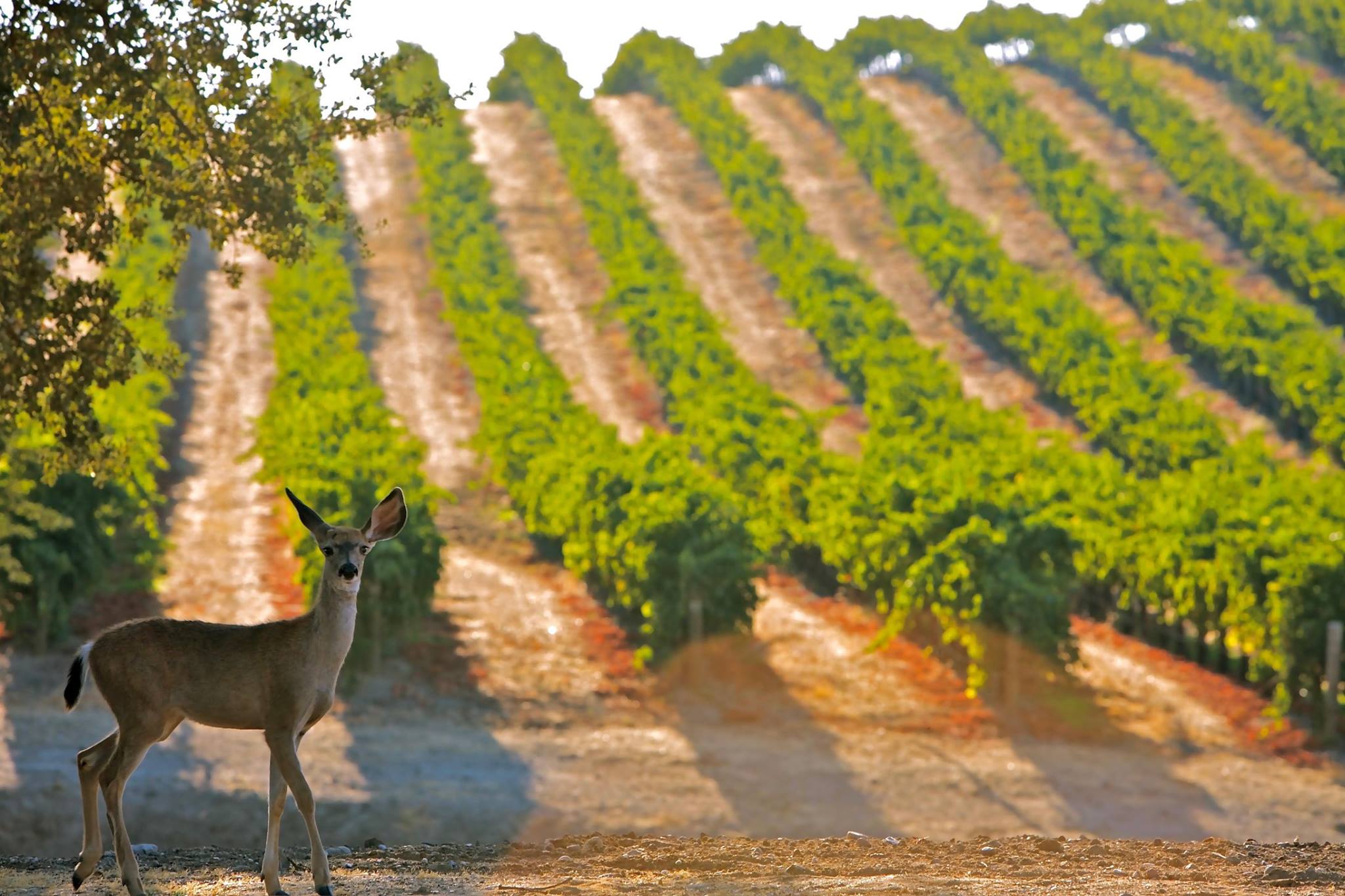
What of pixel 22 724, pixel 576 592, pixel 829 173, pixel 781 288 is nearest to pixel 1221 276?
pixel 781 288

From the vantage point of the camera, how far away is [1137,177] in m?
61.2

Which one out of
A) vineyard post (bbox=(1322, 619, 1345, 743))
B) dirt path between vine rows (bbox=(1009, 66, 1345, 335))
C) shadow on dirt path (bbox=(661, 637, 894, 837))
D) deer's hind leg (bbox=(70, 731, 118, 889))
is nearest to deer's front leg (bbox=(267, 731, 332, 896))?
deer's hind leg (bbox=(70, 731, 118, 889))

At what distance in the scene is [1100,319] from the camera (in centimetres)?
4391

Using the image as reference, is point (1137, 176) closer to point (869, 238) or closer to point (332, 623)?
point (869, 238)

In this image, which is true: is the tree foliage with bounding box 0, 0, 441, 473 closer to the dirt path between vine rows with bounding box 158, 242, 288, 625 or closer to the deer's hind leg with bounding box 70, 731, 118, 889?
the dirt path between vine rows with bounding box 158, 242, 288, 625

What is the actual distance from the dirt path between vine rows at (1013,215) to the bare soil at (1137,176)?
3627 millimetres

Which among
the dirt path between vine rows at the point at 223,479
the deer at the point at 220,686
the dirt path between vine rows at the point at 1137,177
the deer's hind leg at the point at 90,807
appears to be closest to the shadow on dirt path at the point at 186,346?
the dirt path between vine rows at the point at 223,479

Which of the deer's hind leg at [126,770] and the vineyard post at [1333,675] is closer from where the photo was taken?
the deer's hind leg at [126,770]

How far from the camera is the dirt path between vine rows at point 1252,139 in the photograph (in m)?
55.8

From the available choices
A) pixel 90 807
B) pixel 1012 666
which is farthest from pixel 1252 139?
pixel 90 807

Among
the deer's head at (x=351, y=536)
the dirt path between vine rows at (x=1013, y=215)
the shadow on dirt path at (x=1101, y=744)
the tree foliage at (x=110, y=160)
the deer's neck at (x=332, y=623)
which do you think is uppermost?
the dirt path between vine rows at (x=1013, y=215)

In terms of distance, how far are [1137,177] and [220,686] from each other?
58493mm

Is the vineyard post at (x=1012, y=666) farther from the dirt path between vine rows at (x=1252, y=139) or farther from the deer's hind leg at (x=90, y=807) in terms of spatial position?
the dirt path between vine rows at (x=1252, y=139)

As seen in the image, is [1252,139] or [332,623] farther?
[1252,139]
